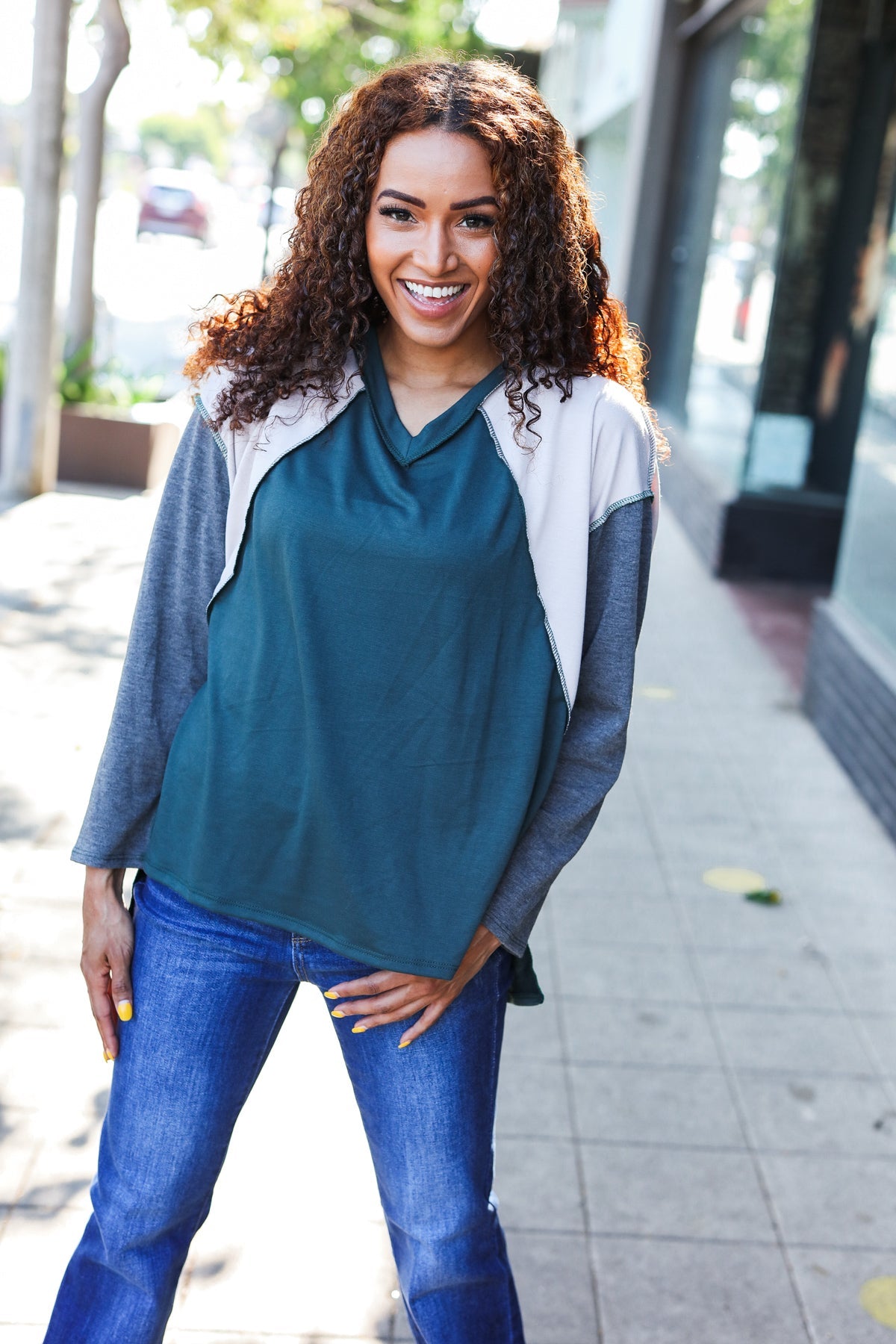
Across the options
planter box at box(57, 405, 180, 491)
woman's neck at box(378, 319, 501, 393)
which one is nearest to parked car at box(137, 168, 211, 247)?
planter box at box(57, 405, 180, 491)

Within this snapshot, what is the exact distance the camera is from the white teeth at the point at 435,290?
192 centimetres

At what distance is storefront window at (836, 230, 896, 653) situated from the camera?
5.96 m

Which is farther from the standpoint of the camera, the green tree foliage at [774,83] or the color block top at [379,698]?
the green tree foliage at [774,83]

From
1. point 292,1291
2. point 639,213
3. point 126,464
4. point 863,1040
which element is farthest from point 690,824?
point 639,213

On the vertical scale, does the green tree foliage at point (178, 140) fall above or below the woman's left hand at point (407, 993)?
above

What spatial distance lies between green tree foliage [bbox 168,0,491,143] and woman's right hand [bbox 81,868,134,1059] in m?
9.34

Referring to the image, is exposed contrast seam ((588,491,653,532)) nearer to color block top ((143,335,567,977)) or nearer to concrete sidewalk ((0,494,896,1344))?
color block top ((143,335,567,977))

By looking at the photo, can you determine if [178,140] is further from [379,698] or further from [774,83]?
[379,698]

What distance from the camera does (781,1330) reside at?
110 inches

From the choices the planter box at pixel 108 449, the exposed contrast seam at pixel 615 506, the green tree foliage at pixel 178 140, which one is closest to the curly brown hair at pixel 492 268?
the exposed contrast seam at pixel 615 506

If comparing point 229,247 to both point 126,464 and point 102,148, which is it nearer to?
point 102,148

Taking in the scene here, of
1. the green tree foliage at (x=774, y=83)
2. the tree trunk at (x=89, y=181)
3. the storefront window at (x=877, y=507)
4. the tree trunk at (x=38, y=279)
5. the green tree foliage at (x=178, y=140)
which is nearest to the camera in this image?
the storefront window at (x=877, y=507)

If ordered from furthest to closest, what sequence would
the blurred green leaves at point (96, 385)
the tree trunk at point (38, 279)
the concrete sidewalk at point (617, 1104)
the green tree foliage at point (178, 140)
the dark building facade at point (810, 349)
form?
the green tree foliage at point (178, 140)
the blurred green leaves at point (96, 385)
the tree trunk at point (38, 279)
the dark building facade at point (810, 349)
the concrete sidewalk at point (617, 1104)

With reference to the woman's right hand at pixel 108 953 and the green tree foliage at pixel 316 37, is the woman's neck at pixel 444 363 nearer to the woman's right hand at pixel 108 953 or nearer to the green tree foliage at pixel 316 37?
the woman's right hand at pixel 108 953
